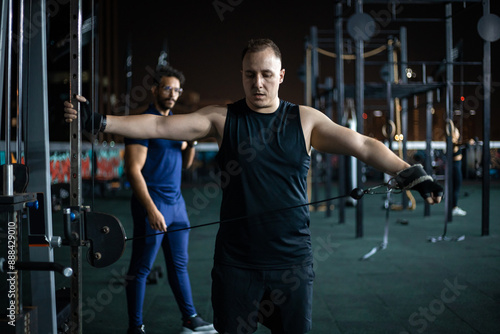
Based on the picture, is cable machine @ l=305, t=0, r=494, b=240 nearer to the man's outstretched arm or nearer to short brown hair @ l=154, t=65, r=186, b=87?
short brown hair @ l=154, t=65, r=186, b=87

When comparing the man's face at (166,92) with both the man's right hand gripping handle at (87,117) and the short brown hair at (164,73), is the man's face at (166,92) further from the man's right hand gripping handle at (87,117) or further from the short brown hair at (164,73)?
the man's right hand gripping handle at (87,117)

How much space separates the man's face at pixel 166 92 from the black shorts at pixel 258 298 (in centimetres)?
159

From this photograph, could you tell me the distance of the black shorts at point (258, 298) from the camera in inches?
77.0

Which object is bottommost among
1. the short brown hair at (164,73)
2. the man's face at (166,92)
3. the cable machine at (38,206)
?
the cable machine at (38,206)

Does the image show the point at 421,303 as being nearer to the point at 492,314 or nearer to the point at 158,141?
the point at 492,314

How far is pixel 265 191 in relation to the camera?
6.50 feet

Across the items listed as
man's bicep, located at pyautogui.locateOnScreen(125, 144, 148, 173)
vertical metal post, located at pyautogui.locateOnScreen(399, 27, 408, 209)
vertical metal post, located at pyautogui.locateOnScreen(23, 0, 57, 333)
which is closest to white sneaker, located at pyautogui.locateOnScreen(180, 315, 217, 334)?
man's bicep, located at pyautogui.locateOnScreen(125, 144, 148, 173)

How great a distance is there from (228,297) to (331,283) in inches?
114

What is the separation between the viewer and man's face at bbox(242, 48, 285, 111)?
1.96m

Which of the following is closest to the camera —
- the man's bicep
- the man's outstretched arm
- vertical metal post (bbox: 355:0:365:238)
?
the man's outstretched arm

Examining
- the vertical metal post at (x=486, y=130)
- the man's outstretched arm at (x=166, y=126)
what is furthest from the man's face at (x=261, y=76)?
the vertical metal post at (x=486, y=130)

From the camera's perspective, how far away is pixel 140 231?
326 cm

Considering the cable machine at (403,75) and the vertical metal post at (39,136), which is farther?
the cable machine at (403,75)

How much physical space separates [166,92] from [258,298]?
69.0 inches
